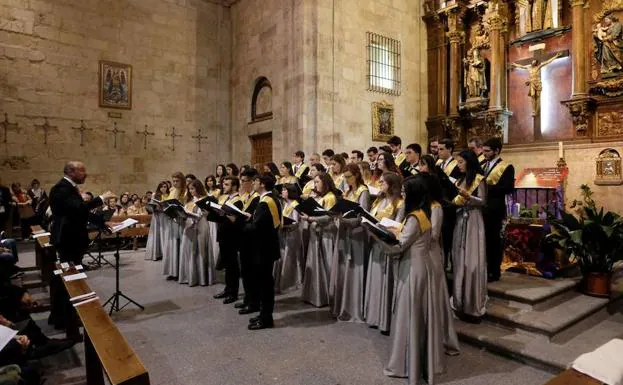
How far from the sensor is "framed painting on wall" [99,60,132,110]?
12289 millimetres

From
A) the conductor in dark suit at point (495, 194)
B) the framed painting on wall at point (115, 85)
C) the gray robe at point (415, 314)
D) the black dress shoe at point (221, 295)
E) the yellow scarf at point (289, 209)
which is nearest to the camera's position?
the gray robe at point (415, 314)

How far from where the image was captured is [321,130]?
35.4ft

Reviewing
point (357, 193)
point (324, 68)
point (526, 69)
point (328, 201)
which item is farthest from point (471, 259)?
point (526, 69)

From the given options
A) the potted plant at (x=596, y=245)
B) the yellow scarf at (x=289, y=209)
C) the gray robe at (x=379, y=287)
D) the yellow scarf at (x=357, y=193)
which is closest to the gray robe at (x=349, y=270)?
the yellow scarf at (x=357, y=193)

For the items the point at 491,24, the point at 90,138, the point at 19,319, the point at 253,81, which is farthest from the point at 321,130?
the point at 19,319

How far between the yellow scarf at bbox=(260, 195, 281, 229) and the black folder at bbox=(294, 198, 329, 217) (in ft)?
1.16

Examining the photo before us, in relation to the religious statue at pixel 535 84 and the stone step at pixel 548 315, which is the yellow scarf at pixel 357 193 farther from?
the religious statue at pixel 535 84

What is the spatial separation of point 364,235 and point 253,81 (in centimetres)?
955

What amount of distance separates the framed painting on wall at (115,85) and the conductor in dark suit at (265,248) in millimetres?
9662

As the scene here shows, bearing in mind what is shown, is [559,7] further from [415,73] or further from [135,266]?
[135,266]

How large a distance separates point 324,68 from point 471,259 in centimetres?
756

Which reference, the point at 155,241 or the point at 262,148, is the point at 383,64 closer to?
the point at 262,148

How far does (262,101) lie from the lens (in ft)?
43.3

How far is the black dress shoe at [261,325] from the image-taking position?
4.80 metres
